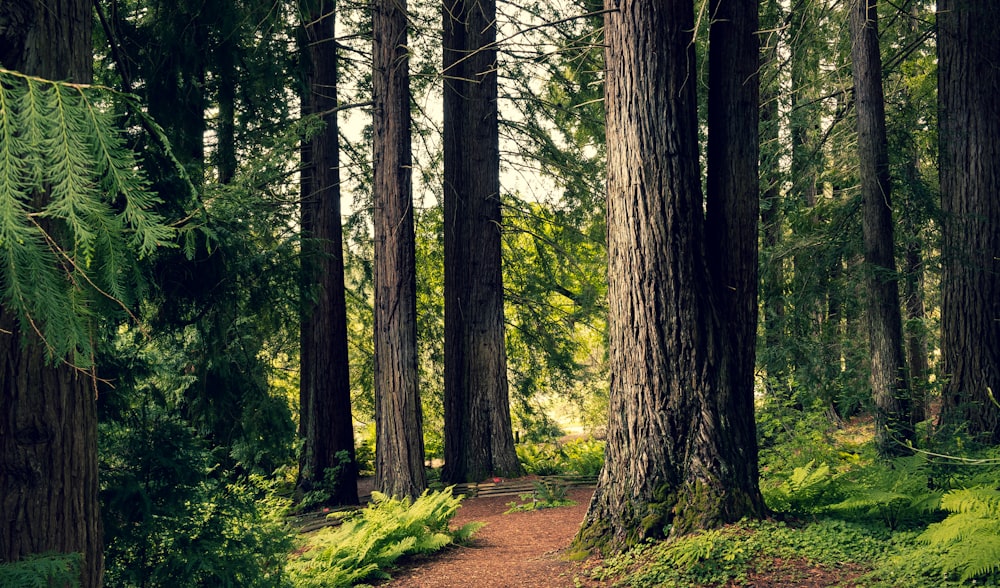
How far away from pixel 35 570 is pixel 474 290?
328 inches

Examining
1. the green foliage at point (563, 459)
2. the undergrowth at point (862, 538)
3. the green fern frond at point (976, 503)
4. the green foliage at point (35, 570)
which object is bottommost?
the green foliage at point (563, 459)

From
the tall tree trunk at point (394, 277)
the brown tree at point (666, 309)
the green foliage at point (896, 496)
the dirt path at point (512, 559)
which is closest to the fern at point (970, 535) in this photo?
the green foliage at point (896, 496)

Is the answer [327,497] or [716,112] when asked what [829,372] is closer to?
[716,112]

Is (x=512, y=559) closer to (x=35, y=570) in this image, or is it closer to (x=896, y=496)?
(x=896, y=496)

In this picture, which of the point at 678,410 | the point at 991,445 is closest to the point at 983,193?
the point at 991,445

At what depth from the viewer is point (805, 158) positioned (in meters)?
11.4

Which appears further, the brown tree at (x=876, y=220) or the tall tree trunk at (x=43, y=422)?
the brown tree at (x=876, y=220)

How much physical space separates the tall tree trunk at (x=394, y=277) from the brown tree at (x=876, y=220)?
529cm

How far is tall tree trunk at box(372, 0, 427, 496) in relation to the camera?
8742 millimetres

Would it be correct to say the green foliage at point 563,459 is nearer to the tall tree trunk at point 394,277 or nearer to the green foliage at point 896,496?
the tall tree trunk at point 394,277

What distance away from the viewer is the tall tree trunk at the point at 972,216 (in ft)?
25.1

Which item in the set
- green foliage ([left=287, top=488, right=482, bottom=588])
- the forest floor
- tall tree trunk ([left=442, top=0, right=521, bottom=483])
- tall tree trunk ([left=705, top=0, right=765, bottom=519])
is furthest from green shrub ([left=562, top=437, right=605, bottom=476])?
tall tree trunk ([left=705, top=0, right=765, bottom=519])

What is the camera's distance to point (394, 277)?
28.8 feet

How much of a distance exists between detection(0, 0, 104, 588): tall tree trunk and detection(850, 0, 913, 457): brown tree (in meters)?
7.97
